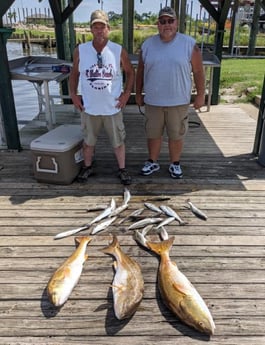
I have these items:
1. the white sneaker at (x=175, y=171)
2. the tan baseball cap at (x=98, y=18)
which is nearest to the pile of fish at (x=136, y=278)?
the white sneaker at (x=175, y=171)

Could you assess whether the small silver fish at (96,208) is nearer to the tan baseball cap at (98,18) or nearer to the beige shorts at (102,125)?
the beige shorts at (102,125)

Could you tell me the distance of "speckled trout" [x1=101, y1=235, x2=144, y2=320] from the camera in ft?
6.09

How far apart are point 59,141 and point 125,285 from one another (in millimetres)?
1778

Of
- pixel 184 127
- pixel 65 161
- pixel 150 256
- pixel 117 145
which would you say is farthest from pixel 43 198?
pixel 184 127

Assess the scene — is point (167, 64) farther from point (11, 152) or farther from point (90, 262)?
point (11, 152)

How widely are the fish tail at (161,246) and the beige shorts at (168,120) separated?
1284mm

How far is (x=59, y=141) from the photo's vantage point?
3.36 meters

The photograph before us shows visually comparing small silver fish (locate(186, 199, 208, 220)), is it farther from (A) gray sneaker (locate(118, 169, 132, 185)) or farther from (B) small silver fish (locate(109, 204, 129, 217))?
(A) gray sneaker (locate(118, 169, 132, 185))

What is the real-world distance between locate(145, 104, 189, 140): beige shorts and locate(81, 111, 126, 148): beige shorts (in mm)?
305

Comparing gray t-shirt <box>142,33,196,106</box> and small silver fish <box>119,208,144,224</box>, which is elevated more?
gray t-shirt <box>142,33,196,106</box>

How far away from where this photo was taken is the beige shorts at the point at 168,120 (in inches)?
131

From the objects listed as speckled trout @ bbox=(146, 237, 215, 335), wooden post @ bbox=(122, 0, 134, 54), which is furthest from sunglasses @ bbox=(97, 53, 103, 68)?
wooden post @ bbox=(122, 0, 134, 54)

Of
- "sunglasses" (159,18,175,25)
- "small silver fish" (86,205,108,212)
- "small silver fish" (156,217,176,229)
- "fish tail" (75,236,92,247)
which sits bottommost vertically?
"small silver fish" (86,205,108,212)

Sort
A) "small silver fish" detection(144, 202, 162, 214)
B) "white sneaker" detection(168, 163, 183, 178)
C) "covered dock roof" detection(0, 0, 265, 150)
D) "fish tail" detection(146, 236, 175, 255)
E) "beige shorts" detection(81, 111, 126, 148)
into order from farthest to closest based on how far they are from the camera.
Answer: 1. "covered dock roof" detection(0, 0, 265, 150)
2. "white sneaker" detection(168, 163, 183, 178)
3. "beige shorts" detection(81, 111, 126, 148)
4. "small silver fish" detection(144, 202, 162, 214)
5. "fish tail" detection(146, 236, 175, 255)
